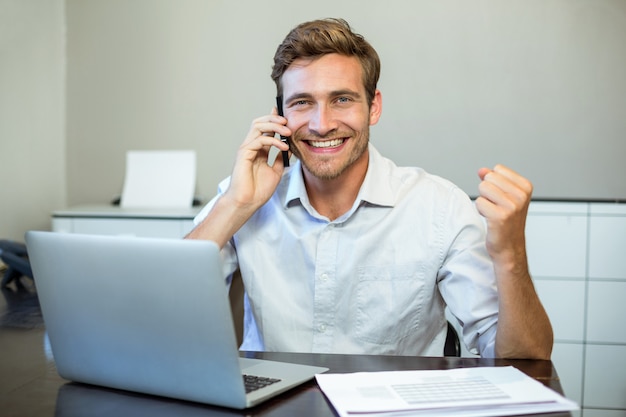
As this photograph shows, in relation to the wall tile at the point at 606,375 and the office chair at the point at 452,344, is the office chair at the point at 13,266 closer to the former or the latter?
the office chair at the point at 452,344

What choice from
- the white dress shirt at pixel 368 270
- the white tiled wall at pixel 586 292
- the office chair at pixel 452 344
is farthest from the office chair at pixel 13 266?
the white tiled wall at pixel 586 292

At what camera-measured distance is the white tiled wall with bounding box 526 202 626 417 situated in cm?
284

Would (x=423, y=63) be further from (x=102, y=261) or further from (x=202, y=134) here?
(x=102, y=261)

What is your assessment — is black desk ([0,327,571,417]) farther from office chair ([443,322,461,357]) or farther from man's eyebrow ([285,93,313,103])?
man's eyebrow ([285,93,313,103])

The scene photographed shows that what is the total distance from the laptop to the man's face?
0.69 meters

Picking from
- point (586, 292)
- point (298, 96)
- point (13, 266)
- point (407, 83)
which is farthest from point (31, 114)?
point (586, 292)

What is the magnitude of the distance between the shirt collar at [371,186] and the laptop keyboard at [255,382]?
651mm

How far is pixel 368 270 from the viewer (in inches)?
64.1

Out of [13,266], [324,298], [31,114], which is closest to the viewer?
[324,298]

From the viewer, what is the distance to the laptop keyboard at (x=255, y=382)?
1.05 metres

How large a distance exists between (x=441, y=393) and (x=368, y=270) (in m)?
0.64

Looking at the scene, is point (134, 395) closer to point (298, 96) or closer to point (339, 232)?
point (339, 232)

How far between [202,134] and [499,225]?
91.1 inches

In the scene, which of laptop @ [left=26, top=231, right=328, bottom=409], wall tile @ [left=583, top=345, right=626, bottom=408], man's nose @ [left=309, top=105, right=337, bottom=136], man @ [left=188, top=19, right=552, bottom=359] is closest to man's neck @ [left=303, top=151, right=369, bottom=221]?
man @ [left=188, top=19, right=552, bottom=359]
